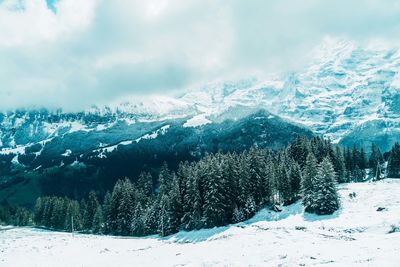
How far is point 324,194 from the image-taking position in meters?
84.4

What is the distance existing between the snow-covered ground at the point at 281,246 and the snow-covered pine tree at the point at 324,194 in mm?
2279

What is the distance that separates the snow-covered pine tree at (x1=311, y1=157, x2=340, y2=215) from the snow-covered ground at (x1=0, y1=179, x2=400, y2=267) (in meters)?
2.28

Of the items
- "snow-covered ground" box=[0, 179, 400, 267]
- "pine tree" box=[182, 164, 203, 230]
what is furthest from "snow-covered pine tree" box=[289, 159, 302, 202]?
"pine tree" box=[182, 164, 203, 230]

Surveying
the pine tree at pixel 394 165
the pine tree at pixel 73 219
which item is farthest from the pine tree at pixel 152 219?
the pine tree at pixel 394 165

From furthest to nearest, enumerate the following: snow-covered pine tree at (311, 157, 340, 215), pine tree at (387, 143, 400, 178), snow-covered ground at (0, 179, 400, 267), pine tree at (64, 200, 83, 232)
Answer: pine tree at (387, 143, 400, 178), pine tree at (64, 200, 83, 232), snow-covered pine tree at (311, 157, 340, 215), snow-covered ground at (0, 179, 400, 267)

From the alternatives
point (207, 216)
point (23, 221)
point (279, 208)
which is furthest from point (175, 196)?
point (23, 221)

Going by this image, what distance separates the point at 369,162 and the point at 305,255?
159 meters

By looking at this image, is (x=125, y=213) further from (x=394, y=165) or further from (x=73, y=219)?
(x=394, y=165)

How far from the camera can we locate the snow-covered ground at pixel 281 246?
39.7 m

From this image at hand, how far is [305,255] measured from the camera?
39.8 m

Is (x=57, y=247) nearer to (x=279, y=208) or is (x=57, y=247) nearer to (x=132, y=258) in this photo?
(x=132, y=258)

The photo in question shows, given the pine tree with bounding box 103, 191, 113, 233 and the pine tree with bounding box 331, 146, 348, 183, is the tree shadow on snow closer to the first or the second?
the pine tree with bounding box 331, 146, 348, 183

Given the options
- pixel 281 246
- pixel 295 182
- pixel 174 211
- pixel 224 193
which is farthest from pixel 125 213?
pixel 281 246

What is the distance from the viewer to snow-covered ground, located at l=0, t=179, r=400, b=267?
39.7 m
